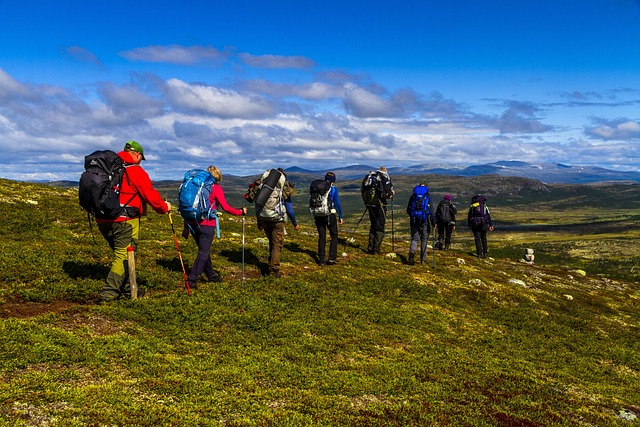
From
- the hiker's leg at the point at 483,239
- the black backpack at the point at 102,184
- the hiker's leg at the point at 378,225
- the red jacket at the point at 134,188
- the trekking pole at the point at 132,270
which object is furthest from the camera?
the hiker's leg at the point at 483,239

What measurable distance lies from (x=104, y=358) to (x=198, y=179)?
7193mm

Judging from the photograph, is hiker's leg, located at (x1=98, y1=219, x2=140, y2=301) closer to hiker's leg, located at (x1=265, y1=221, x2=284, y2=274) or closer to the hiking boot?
hiker's leg, located at (x1=265, y1=221, x2=284, y2=274)

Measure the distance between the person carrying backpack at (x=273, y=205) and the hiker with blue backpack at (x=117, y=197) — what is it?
14.1 ft

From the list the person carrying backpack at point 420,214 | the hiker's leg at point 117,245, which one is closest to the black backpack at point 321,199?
the person carrying backpack at point 420,214

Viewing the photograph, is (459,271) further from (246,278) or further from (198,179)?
(198,179)

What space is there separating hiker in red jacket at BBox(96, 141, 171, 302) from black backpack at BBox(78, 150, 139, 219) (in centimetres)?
21

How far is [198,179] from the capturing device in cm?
1442

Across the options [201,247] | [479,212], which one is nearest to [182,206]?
[201,247]

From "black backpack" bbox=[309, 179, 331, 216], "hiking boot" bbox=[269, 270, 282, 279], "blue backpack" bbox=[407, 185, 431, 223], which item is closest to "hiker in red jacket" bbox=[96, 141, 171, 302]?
"hiking boot" bbox=[269, 270, 282, 279]

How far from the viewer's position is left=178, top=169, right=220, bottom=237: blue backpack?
14.1 m

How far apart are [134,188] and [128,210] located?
698 millimetres

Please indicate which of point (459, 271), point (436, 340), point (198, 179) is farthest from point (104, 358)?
point (459, 271)

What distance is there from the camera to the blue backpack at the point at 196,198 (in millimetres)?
14125

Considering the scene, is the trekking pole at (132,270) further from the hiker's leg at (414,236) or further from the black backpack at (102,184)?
the hiker's leg at (414,236)
